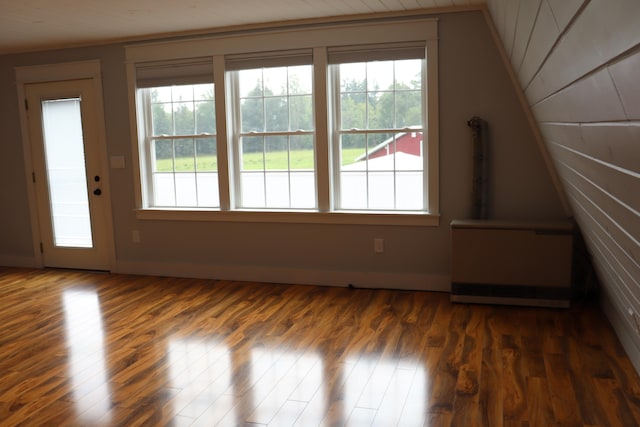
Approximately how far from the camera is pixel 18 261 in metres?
Result: 6.30

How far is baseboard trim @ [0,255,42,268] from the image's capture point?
20.4 ft

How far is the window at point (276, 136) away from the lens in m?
5.00

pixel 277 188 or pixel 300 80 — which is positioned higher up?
pixel 300 80

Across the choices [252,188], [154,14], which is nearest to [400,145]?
[252,188]

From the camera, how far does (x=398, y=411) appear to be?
108 inches

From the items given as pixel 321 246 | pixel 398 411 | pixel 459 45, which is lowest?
pixel 398 411

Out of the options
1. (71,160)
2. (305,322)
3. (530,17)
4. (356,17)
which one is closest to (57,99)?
(71,160)

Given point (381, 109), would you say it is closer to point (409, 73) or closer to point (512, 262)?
point (409, 73)

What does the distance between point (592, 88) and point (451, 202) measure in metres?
3.50

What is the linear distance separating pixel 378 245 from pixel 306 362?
1719mm

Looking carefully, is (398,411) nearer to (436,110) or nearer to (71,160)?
(436,110)

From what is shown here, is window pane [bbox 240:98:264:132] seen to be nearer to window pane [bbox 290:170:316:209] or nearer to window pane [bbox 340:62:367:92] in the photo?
window pane [bbox 290:170:316:209]

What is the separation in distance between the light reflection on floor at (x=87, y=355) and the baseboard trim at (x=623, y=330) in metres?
2.82

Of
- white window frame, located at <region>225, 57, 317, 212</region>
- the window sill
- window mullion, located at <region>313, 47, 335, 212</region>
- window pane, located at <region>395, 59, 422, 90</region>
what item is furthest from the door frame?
window pane, located at <region>395, 59, 422, 90</region>
